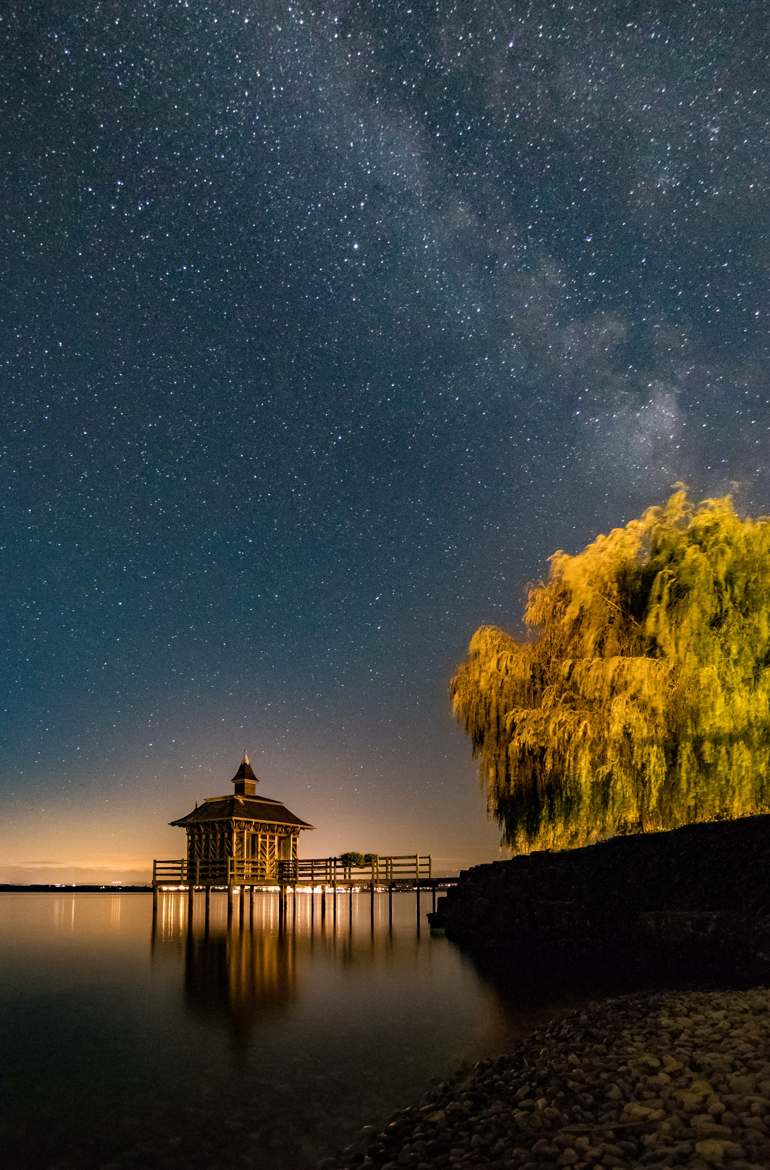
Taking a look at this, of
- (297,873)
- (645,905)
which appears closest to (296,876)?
(297,873)

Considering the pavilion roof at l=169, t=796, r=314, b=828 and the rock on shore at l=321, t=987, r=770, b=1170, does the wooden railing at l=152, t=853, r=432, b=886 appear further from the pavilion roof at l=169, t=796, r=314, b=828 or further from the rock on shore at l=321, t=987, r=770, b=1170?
the rock on shore at l=321, t=987, r=770, b=1170

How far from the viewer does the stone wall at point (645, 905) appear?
15305 millimetres

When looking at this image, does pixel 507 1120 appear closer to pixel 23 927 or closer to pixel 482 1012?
pixel 482 1012

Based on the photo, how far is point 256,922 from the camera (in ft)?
151

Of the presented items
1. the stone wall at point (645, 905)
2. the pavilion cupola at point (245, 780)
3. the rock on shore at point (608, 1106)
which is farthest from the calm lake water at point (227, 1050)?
the pavilion cupola at point (245, 780)

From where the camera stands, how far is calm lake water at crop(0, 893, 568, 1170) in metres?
8.97

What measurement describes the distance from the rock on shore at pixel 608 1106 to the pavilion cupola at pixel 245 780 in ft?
149

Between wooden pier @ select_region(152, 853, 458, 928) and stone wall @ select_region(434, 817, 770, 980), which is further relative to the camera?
wooden pier @ select_region(152, 853, 458, 928)

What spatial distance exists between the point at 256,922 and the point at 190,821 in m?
7.72

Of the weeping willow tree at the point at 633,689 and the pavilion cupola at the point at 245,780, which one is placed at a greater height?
the weeping willow tree at the point at 633,689

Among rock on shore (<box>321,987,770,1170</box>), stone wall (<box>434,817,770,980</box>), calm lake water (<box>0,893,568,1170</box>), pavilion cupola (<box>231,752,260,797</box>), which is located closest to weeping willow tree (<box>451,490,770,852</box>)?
stone wall (<box>434,817,770,980</box>)

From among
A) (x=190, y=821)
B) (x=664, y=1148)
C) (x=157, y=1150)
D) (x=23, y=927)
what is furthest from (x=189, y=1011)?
(x=23, y=927)

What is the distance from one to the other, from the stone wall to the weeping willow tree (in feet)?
4.78

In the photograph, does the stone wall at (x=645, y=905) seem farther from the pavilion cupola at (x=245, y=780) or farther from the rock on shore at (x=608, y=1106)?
the pavilion cupola at (x=245, y=780)
